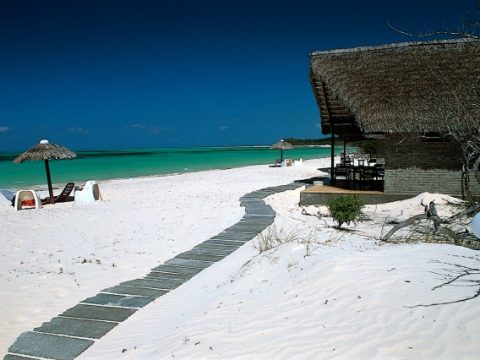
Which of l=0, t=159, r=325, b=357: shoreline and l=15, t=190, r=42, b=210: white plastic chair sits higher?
l=15, t=190, r=42, b=210: white plastic chair

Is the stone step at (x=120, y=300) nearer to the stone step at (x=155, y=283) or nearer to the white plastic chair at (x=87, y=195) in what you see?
the stone step at (x=155, y=283)

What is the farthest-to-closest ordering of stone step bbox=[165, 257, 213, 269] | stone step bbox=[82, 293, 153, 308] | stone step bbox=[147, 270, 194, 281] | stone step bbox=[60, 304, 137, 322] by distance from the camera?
stone step bbox=[165, 257, 213, 269]
stone step bbox=[147, 270, 194, 281]
stone step bbox=[82, 293, 153, 308]
stone step bbox=[60, 304, 137, 322]

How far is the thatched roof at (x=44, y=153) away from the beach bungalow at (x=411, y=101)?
9.74 meters

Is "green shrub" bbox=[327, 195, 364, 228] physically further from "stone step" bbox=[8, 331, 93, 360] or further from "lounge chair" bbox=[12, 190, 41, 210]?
"lounge chair" bbox=[12, 190, 41, 210]

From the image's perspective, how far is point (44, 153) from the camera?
44.9ft

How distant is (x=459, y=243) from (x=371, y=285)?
7.78 feet

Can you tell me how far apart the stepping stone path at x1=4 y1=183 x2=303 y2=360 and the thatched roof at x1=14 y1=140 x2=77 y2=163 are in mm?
9194

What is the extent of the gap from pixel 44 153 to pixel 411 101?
12.3 metres

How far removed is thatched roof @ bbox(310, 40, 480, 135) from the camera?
9.90 m

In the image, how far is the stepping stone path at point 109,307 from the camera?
11.3 feet

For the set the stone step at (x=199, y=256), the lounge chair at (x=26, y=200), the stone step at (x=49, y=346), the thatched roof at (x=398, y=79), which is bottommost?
the stone step at (x=49, y=346)

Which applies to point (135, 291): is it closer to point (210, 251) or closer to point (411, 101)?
point (210, 251)

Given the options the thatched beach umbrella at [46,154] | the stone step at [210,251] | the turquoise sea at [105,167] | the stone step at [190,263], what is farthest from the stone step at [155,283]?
the turquoise sea at [105,167]

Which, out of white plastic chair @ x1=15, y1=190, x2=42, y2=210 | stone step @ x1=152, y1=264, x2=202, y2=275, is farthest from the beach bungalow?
white plastic chair @ x1=15, y1=190, x2=42, y2=210
